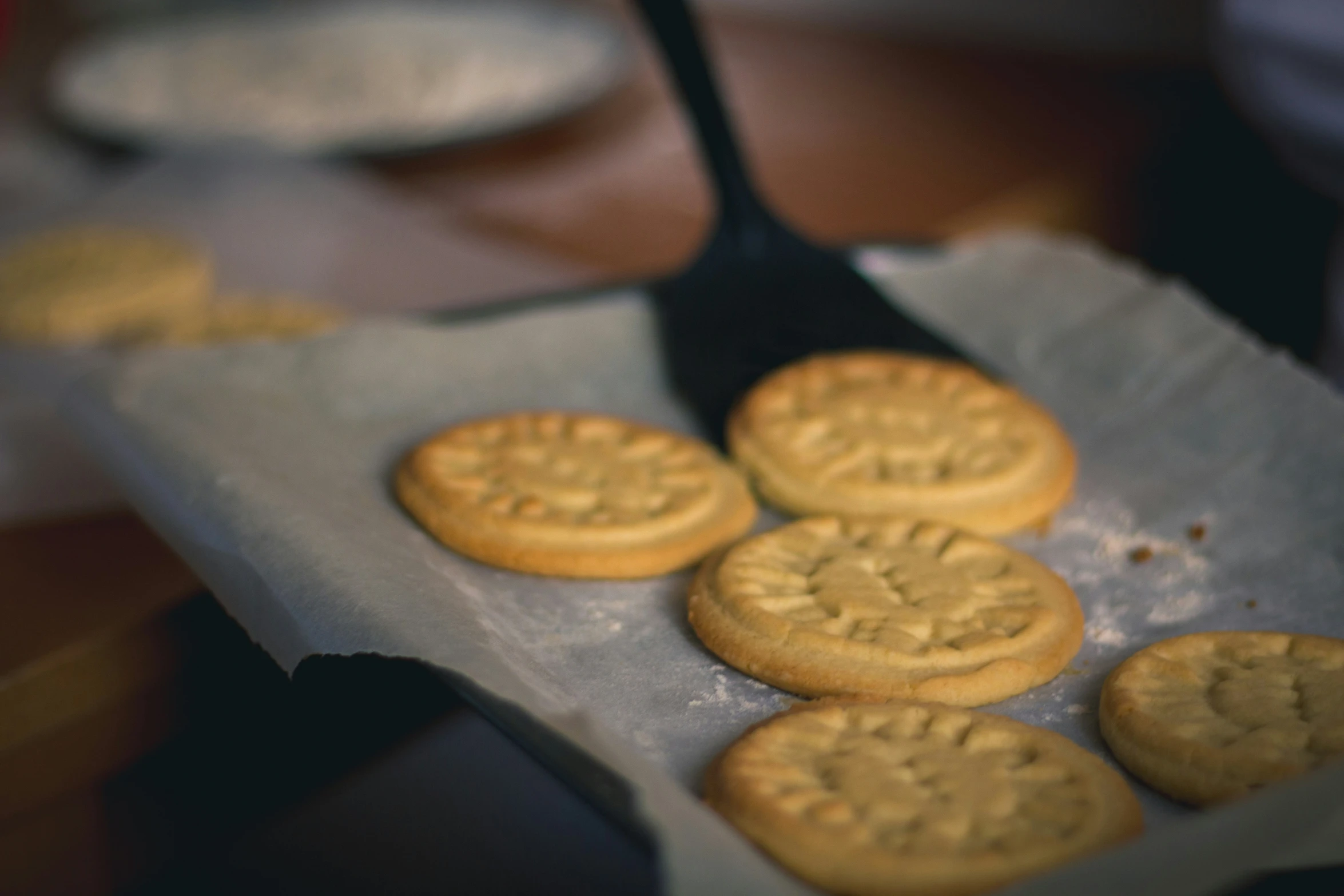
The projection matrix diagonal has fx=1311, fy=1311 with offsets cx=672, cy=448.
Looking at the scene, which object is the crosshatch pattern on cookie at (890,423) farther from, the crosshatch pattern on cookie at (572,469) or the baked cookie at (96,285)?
the baked cookie at (96,285)

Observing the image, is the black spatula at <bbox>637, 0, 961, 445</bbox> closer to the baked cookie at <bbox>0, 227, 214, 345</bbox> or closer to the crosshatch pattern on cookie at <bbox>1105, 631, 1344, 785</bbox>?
the crosshatch pattern on cookie at <bbox>1105, 631, 1344, 785</bbox>

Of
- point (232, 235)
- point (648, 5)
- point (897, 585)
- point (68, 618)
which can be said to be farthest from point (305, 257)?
point (897, 585)

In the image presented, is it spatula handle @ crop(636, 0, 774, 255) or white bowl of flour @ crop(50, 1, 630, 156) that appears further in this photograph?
white bowl of flour @ crop(50, 1, 630, 156)

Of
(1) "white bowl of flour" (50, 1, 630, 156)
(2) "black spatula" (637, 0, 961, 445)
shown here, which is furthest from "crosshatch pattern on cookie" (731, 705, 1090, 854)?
(1) "white bowl of flour" (50, 1, 630, 156)

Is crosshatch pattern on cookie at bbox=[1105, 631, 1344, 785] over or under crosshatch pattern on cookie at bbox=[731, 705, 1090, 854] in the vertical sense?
under

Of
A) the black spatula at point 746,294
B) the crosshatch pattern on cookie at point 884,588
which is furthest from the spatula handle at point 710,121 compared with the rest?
the crosshatch pattern on cookie at point 884,588

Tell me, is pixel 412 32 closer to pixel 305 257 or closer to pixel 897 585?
pixel 305 257
